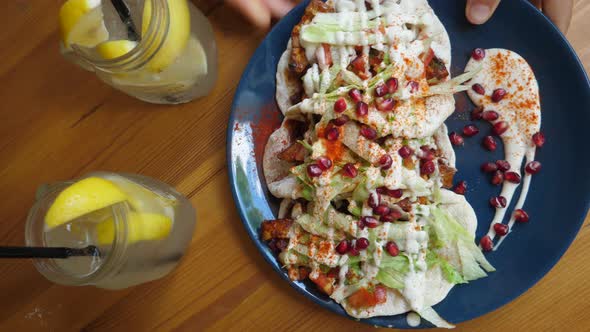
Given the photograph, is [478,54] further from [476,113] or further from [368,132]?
[368,132]

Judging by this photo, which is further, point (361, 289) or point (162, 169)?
point (162, 169)

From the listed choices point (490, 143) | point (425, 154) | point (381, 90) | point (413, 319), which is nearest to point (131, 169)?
point (381, 90)

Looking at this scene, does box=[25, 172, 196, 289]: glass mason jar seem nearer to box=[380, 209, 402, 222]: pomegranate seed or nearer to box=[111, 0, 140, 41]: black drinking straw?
box=[111, 0, 140, 41]: black drinking straw

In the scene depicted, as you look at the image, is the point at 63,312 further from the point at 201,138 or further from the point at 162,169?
the point at 201,138

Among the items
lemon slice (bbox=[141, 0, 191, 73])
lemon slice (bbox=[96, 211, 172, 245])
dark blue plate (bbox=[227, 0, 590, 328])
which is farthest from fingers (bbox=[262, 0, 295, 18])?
lemon slice (bbox=[96, 211, 172, 245])

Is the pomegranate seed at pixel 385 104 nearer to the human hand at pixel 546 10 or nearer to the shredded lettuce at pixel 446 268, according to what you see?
the human hand at pixel 546 10

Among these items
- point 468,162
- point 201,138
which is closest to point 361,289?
point 468,162
